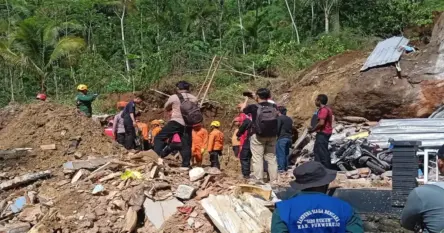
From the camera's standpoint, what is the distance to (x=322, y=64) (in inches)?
721

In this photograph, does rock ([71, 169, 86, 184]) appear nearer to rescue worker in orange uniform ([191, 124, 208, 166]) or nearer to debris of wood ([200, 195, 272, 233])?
debris of wood ([200, 195, 272, 233])

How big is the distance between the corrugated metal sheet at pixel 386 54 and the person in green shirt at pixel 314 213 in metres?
12.1

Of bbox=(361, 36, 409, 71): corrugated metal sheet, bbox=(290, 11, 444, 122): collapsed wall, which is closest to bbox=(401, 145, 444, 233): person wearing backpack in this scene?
bbox=(290, 11, 444, 122): collapsed wall

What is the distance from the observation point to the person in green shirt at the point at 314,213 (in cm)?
323

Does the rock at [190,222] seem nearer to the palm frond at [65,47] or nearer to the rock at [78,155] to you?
the rock at [78,155]

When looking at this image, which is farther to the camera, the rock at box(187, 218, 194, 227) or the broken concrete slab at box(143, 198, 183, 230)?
the broken concrete slab at box(143, 198, 183, 230)

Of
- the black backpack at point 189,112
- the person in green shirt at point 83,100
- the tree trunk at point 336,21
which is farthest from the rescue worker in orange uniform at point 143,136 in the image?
the tree trunk at point 336,21

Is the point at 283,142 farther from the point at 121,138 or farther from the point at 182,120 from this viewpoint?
the point at 121,138

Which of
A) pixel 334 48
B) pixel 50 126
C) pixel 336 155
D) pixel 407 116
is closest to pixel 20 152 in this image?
pixel 50 126

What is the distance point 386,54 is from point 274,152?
24.1 ft

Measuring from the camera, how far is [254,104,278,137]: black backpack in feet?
29.1

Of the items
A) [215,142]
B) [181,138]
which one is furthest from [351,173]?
[181,138]

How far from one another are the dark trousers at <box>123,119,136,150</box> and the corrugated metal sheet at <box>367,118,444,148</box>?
16.2 feet

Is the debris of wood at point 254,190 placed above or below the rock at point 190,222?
above
